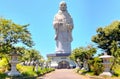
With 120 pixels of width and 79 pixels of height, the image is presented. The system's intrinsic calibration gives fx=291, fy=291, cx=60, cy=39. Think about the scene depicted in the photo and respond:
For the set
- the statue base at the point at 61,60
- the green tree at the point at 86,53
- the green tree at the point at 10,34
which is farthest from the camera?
the statue base at the point at 61,60

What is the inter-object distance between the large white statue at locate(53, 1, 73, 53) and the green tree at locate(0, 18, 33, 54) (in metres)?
60.3

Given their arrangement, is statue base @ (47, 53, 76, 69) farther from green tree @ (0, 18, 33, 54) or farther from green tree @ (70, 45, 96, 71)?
green tree @ (0, 18, 33, 54)

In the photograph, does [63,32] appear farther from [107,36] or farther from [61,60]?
[107,36]

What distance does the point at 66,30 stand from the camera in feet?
306

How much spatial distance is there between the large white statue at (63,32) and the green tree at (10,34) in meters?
60.3

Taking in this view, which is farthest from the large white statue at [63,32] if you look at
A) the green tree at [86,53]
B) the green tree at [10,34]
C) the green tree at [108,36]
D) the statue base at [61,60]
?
the green tree at [10,34]

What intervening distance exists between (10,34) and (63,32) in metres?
63.2

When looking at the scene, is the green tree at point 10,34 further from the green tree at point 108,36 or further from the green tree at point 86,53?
the green tree at point 108,36

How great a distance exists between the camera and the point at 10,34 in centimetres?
3055

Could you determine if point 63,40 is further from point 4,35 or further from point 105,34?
point 4,35

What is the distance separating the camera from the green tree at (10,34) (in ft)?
98.2

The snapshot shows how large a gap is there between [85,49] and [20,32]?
14.7 metres

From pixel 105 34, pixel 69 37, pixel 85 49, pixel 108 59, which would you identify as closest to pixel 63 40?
pixel 69 37

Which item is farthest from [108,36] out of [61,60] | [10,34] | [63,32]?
[63,32]
